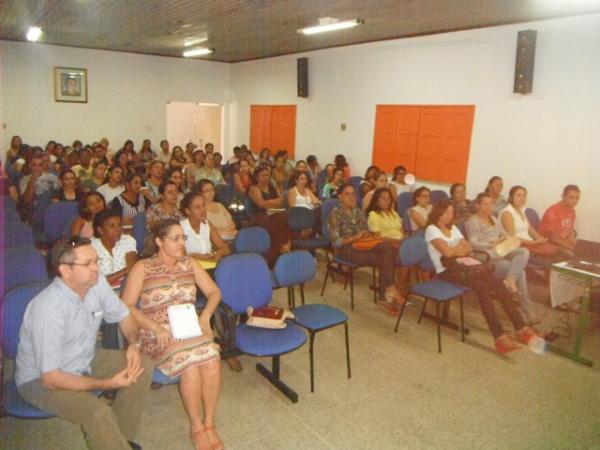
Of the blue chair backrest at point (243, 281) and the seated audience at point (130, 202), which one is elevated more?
the seated audience at point (130, 202)

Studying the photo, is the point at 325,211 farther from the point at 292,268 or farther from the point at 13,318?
the point at 13,318

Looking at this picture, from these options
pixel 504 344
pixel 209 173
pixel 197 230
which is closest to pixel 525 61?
pixel 504 344

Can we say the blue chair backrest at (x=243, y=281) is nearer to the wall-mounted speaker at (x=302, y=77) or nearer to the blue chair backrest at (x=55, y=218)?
the blue chair backrest at (x=55, y=218)

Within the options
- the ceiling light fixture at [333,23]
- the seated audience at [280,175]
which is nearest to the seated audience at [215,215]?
the seated audience at [280,175]

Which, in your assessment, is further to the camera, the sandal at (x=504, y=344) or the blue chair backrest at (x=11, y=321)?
the sandal at (x=504, y=344)

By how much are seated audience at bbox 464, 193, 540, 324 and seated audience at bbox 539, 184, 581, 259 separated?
916 mm

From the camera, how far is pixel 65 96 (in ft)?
37.2

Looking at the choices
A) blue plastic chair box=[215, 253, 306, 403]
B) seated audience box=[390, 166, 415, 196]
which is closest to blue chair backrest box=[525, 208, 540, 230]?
seated audience box=[390, 166, 415, 196]

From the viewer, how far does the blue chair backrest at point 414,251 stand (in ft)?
15.0

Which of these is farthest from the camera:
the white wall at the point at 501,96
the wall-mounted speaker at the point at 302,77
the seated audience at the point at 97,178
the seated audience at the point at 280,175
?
the wall-mounted speaker at the point at 302,77

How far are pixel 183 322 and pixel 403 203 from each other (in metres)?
4.71

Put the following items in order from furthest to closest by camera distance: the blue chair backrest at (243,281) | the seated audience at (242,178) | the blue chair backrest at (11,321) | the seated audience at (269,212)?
the seated audience at (242,178), the seated audience at (269,212), the blue chair backrest at (243,281), the blue chair backrest at (11,321)

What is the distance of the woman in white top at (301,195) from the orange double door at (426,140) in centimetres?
244

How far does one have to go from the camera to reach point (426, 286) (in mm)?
4344
